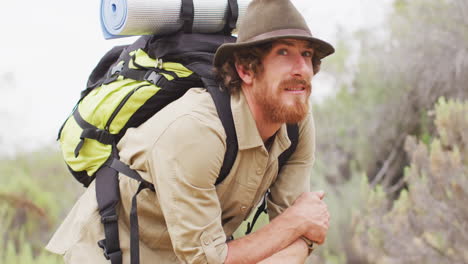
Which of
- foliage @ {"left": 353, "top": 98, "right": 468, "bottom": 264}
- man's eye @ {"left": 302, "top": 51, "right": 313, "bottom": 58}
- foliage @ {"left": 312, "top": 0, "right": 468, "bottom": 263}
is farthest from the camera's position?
foliage @ {"left": 312, "top": 0, "right": 468, "bottom": 263}

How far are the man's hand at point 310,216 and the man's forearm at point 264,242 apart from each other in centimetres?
3

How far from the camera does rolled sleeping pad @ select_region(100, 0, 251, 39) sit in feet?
8.45

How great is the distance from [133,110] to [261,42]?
1.81 ft

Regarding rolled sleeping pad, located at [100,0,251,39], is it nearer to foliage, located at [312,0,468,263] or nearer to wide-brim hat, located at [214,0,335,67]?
wide-brim hat, located at [214,0,335,67]

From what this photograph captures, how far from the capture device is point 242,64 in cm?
262

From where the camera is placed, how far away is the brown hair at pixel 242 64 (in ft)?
8.45

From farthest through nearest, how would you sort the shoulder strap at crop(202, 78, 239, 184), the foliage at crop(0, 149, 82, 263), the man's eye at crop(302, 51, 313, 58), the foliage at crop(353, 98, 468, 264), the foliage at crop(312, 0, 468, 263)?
the foliage at crop(312, 0, 468, 263), the foliage at crop(0, 149, 82, 263), the foliage at crop(353, 98, 468, 264), the man's eye at crop(302, 51, 313, 58), the shoulder strap at crop(202, 78, 239, 184)

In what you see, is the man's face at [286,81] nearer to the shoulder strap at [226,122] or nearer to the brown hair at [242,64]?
the brown hair at [242,64]

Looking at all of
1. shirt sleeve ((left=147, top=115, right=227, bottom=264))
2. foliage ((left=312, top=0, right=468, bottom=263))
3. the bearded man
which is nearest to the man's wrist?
the bearded man

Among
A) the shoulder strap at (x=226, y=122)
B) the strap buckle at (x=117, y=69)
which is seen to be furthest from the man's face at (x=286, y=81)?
the strap buckle at (x=117, y=69)

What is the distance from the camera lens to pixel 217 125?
2.45 metres

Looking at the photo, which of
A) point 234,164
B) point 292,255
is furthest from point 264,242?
point 234,164

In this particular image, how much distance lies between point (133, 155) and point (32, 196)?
163 inches

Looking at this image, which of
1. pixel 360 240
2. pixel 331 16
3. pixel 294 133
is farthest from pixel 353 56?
pixel 294 133
